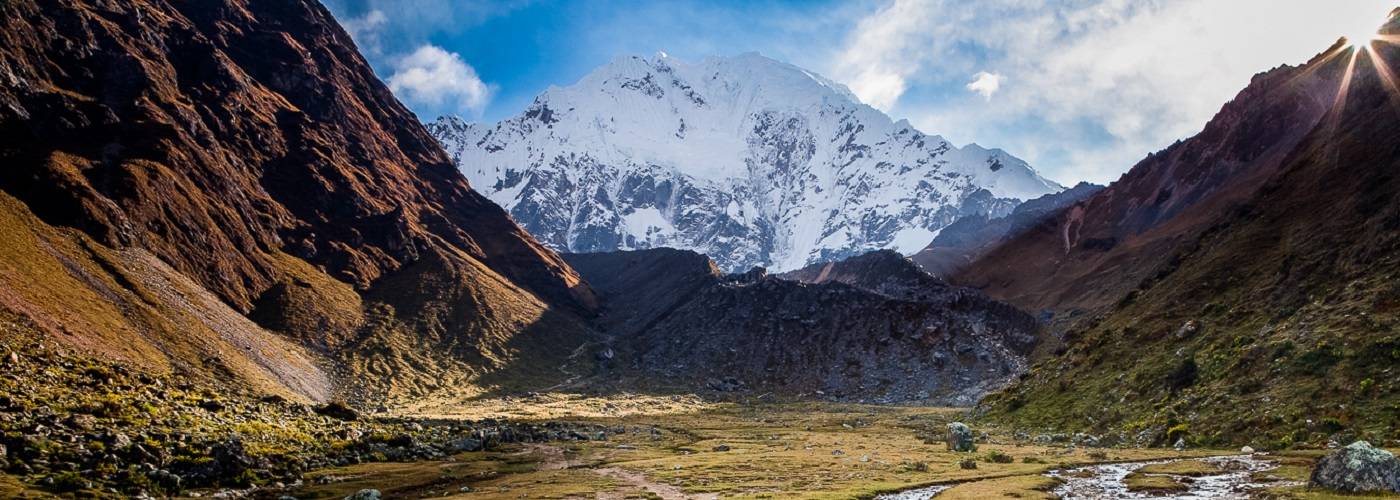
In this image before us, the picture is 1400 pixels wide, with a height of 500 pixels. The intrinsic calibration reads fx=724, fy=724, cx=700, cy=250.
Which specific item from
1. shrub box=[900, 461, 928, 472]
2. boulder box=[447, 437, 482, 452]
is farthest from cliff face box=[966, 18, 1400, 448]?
boulder box=[447, 437, 482, 452]

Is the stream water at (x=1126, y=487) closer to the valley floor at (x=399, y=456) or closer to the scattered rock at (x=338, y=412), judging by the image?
the valley floor at (x=399, y=456)

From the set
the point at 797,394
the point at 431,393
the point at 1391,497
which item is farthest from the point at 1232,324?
the point at 431,393

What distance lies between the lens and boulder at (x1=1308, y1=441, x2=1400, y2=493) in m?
28.1

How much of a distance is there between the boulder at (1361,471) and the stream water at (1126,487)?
2.99m

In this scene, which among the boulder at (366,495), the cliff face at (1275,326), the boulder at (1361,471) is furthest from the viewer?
the cliff face at (1275,326)

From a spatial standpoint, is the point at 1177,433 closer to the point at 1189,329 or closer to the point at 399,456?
the point at 1189,329

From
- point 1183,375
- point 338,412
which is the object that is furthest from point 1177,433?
point 338,412

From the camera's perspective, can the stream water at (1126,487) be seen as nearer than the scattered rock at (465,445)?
Yes

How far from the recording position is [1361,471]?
93.7 ft

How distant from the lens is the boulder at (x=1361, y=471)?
28.1 metres

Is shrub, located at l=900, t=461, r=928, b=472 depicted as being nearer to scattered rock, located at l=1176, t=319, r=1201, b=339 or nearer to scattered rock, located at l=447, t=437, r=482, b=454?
scattered rock, located at l=1176, t=319, r=1201, b=339

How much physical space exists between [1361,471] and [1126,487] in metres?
9.45

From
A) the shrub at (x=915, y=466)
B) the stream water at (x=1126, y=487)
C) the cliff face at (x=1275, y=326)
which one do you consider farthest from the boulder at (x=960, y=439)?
the stream water at (x=1126, y=487)

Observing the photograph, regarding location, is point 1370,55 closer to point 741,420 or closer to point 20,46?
point 741,420
